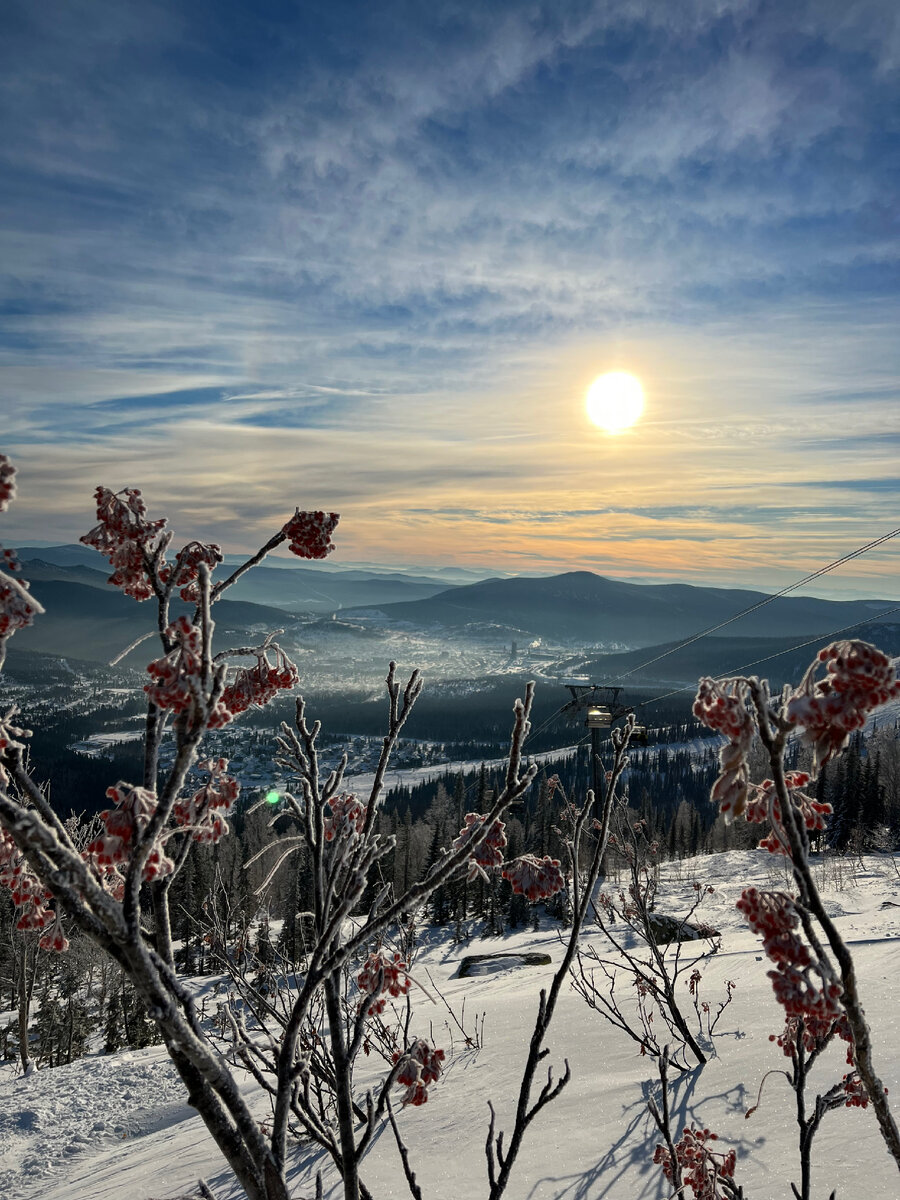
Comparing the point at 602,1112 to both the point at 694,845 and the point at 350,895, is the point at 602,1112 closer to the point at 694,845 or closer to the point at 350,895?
the point at 350,895

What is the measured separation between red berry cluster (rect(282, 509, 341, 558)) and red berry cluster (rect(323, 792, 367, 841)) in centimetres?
115

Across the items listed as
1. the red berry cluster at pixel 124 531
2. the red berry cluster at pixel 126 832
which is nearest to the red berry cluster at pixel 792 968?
the red berry cluster at pixel 126 832

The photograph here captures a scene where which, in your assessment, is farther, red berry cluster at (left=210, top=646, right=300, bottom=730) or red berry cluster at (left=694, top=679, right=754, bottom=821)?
red berry cluster at (left=210, top=646, right=300, bottom=730)

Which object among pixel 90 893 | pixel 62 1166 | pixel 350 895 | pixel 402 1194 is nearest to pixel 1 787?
pixel 90 893

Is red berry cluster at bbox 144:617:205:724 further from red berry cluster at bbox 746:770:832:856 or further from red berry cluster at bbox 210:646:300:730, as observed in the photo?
red berry cluster at bbox 746:770:832:856

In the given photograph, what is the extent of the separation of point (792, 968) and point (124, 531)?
227 cm

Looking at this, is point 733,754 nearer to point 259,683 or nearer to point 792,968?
point 792,968

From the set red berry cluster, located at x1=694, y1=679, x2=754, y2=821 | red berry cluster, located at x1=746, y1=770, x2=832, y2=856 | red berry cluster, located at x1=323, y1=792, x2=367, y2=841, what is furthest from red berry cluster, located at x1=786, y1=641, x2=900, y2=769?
red berry cluster, located at x1=323, y1=792, x2=367, y2=841

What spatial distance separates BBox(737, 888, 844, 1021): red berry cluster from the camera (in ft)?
4.75

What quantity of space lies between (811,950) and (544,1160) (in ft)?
13.3

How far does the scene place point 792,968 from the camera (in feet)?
4.87

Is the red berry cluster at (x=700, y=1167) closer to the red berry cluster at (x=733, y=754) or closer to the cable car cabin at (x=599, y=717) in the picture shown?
the red berry cluster at (x=733, y=754)

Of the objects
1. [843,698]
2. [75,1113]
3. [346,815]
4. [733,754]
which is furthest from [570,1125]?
[75,1113]

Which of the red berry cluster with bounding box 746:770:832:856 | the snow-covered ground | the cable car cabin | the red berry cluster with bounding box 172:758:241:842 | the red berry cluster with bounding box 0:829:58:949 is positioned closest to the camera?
the red berry cluster with bounding box 746:770:832:856
